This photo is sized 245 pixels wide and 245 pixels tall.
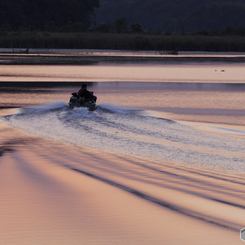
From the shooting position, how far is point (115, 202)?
7.31 meters

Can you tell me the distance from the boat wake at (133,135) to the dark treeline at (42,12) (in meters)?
97.0

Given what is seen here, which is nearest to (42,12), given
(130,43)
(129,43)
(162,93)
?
(129,43)

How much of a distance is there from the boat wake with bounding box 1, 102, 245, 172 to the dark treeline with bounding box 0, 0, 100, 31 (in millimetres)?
96999

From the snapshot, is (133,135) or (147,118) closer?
(133,135)

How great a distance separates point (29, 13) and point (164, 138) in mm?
119039

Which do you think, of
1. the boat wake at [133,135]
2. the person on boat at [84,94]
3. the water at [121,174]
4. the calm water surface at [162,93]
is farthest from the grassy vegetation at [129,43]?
the person on boat at [84,94]

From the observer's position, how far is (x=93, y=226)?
246 inches

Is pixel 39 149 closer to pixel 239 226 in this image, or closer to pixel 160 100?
pixel 239 226

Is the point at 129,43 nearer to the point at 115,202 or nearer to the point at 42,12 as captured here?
the point at 42,12

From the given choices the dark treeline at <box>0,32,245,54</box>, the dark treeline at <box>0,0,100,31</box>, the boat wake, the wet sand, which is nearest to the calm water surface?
the boat wake

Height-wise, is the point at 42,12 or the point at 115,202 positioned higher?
the point at 42,12

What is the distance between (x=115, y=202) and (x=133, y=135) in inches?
271

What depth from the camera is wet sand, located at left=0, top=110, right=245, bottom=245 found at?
19.5ft

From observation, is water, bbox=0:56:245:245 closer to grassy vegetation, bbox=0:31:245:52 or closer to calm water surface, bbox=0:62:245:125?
calm water surface, bbox=0:62:245:125
